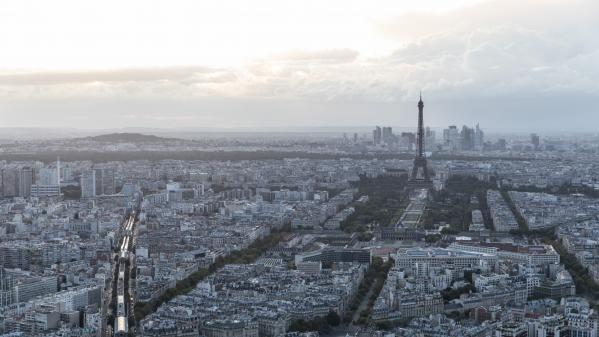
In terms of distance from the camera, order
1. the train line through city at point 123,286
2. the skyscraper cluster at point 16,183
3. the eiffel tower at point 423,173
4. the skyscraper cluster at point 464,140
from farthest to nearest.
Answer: the skyscraper cluster at point 464,140 → the eiffel tower at point 423,173 → the skyscraper cluster at point 16,183 → the train line through city at point 123,286

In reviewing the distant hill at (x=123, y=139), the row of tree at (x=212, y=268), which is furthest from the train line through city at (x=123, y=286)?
the distant hill at (x=123, y=139)

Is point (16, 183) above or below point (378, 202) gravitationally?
above

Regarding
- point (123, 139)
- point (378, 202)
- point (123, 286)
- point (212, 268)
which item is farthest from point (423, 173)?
point (123, 139)

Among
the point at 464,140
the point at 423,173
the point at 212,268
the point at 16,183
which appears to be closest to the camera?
the point at 212,268

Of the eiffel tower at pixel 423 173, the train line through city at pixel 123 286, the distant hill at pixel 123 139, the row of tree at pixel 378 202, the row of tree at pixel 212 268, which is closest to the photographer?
the train line through city at pixel 123 286

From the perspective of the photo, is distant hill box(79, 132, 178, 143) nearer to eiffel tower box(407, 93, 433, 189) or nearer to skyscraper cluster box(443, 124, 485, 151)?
skyscraper cluster box(443, 124, 485, 151)

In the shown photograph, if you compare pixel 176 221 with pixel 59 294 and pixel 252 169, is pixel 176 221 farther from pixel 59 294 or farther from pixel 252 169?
pixel 252 169

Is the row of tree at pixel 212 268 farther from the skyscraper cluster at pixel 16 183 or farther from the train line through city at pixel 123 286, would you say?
the skyscraper cluster at pixel 16 183

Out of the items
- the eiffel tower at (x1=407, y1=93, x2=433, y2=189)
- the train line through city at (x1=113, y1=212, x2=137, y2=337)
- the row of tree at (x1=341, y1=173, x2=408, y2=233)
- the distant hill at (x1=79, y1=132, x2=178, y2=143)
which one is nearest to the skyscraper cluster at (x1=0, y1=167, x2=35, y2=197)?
the train line through city at (x1=113, y1=212, x2=137, y2=337)

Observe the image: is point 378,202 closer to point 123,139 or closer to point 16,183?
point 16,183

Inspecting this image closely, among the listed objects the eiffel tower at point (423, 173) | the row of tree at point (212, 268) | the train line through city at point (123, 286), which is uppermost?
the eiffel tower at point (423, 173)

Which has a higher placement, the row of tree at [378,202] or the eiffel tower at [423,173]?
the eiffel tower at [423,173]

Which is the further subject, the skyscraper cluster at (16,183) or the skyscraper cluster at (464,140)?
the skyscraper cluster at (464,140)
